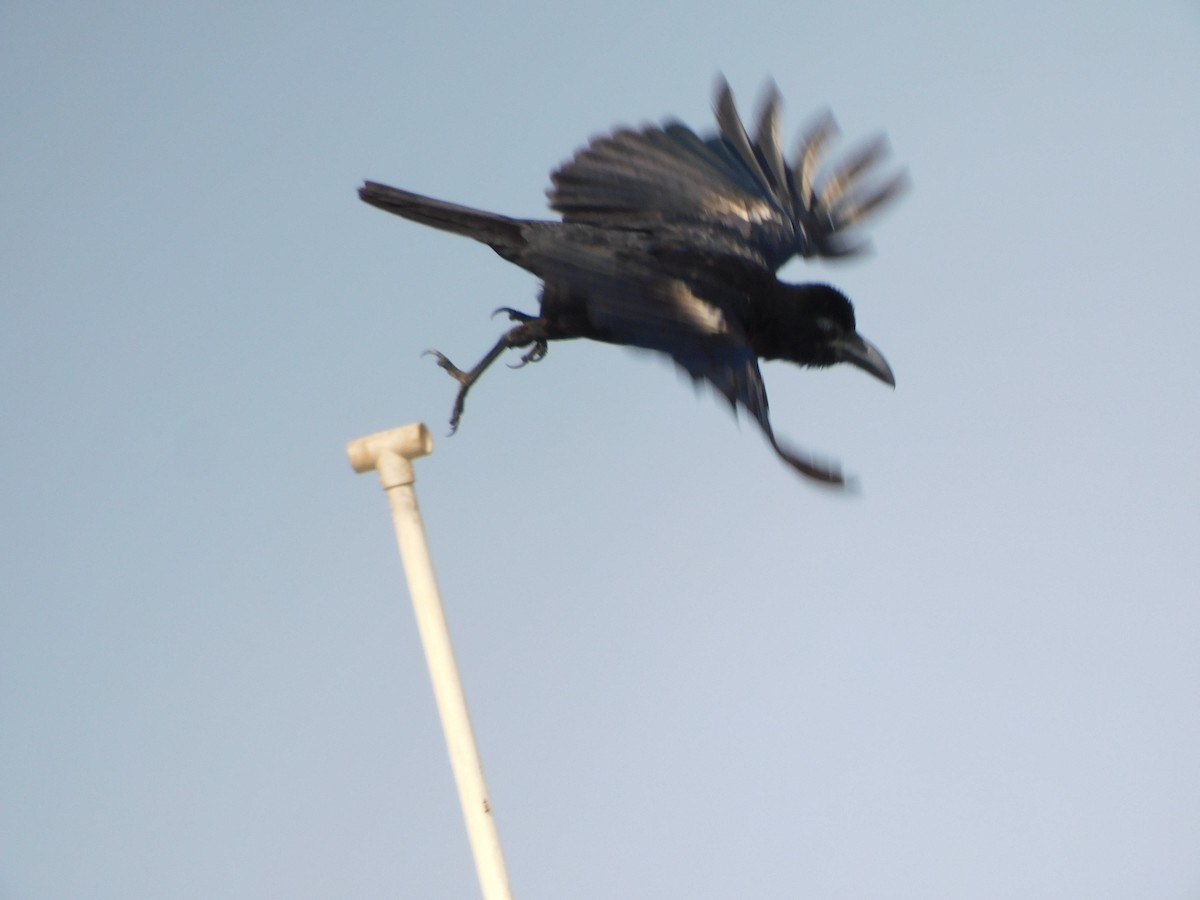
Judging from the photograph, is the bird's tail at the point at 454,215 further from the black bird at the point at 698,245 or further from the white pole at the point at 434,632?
the white pole at the point at 434,632

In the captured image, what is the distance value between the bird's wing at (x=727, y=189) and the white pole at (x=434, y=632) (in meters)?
1.92

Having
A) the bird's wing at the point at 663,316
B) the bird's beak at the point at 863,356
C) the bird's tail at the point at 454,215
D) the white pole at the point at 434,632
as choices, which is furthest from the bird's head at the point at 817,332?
the white pole at the point at 434,632

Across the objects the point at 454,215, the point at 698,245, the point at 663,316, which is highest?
the point at 454,215

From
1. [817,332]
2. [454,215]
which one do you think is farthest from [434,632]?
[817,332]

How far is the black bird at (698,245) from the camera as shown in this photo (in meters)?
5.96

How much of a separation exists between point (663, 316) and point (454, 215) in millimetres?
1120

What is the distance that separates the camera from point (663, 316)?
5918mm

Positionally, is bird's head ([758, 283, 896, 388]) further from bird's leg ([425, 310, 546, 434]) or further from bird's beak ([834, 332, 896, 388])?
bird's leg ([425, 310, 546, 434])

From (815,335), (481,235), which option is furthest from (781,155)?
(481,235)

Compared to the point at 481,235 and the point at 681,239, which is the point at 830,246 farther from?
the point at 481,235

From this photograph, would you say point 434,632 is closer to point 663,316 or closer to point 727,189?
point 663,316

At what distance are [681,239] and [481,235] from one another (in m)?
0.84

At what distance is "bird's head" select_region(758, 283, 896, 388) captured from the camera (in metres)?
6.93

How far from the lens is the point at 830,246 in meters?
7.72
